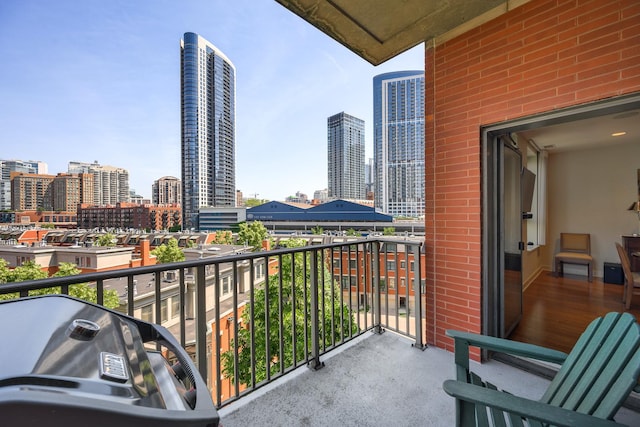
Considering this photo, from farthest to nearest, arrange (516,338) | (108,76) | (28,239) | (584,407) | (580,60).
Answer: (28,239)
(108,76)
(516,338)
(580,60)
(584,407)

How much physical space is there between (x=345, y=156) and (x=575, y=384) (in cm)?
4347

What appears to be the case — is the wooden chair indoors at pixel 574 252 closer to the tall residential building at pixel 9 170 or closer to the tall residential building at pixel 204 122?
the tall residential building at pixel 9 170

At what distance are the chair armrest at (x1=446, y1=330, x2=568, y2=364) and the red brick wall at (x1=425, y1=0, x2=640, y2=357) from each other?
3.40 feet

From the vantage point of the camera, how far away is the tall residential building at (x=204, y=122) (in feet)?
132

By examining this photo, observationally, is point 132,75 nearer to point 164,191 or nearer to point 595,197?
point 595,197

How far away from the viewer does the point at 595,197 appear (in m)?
5.70

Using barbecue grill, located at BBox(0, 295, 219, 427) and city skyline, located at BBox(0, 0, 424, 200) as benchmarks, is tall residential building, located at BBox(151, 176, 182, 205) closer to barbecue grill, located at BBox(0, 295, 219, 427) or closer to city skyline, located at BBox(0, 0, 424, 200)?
city skyline, located at BBox(0, 0, 424, 200)

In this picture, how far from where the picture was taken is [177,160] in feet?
140

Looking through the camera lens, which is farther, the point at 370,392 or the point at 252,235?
the point at 252,235

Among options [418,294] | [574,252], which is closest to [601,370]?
[418,294]

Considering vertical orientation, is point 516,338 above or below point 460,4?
below

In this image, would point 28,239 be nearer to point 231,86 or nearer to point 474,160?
point 231,86

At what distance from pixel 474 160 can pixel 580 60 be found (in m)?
0.88

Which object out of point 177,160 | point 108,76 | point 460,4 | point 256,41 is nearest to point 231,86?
point 177,160
